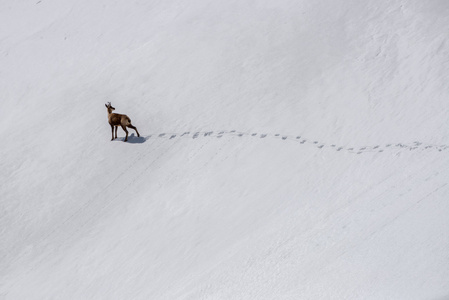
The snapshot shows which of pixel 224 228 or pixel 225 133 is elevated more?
pixel 225 133

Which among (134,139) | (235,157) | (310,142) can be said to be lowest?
(310,142)

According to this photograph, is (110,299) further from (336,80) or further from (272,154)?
(336,80)

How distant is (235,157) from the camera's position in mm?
18281

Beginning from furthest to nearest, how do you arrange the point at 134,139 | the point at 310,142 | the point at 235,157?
the point at 134,139 < the point at 310,142 < the point at 235,157

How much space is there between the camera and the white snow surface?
561 inches

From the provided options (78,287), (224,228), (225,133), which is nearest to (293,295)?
(224,228)

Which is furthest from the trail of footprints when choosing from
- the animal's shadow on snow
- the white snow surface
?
the animal's shadow on snow

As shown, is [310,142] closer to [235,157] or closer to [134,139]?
[235,157]

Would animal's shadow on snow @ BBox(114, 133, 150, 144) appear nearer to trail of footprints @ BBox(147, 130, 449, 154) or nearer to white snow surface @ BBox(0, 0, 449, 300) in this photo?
white snow surface @ BBox(0, 0, 449, 300)

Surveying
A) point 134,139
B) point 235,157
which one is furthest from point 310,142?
point 134,139

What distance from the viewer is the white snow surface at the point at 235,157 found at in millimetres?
14242

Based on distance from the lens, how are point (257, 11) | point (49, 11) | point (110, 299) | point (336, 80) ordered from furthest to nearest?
point (49, 11) < point (257, 11) < point (336, 80) < point (110, 299)

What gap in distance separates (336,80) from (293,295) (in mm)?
11238

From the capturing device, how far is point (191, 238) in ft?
51.4
